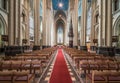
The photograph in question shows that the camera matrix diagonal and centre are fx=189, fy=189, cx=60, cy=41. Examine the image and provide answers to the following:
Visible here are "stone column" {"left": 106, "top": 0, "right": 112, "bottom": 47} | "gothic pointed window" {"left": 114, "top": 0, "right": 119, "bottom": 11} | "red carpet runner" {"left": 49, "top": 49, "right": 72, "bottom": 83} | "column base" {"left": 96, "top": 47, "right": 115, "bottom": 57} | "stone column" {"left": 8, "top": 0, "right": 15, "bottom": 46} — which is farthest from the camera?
"gothic pointed window" {"left": 114, "top": 0, "right": 119, "bottom": 11}

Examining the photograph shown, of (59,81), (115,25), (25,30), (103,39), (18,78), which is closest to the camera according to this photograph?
(18,78)

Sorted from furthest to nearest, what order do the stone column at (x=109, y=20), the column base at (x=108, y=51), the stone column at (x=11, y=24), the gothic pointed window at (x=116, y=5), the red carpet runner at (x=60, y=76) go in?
1. the gothic pointed window at (x=116, y=5)
2. the stone column at (x=11, y=24)
3. the stone column at (x=109, y=20)
4. the column base at (x=108, y=51)
5. the red carpet runner at (x=60, y=76)

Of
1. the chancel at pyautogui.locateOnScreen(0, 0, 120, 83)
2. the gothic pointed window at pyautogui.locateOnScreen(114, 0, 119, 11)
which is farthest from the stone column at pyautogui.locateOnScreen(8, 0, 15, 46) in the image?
the gothic pointed window at pyautogui.locateOnScreen(114, 0, 119, 11)

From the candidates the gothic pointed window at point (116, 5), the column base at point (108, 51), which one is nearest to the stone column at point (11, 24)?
the column base at point (108, 51)

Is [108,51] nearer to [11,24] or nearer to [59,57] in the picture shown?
[59,57]

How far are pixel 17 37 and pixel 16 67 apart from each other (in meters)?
11.4

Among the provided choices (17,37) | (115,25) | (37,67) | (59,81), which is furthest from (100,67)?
(115,25)

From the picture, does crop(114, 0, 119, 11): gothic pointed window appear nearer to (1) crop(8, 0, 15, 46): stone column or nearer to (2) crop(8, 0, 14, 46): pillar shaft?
(1) crop(8, 0, 15, 46): stone column

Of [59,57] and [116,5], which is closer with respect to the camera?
[59,57]

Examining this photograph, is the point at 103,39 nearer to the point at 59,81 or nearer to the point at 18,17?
the point at 18,17

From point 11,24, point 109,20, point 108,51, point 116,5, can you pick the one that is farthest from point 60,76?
point 116,5

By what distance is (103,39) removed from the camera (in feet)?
58.4

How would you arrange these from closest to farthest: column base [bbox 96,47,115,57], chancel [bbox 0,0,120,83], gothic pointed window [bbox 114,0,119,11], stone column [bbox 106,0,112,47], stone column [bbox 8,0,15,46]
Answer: chancel [bbox 0,0,120,83], column base [bbox 96,47,115,57], stone column [bbox 106,0,112,47], stone column [bbox 8,0,15,46], gothic pointed window [bbox 114,0,119,11]

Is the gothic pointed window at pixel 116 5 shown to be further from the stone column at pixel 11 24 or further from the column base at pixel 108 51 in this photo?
the stone column at pixel 11 24
